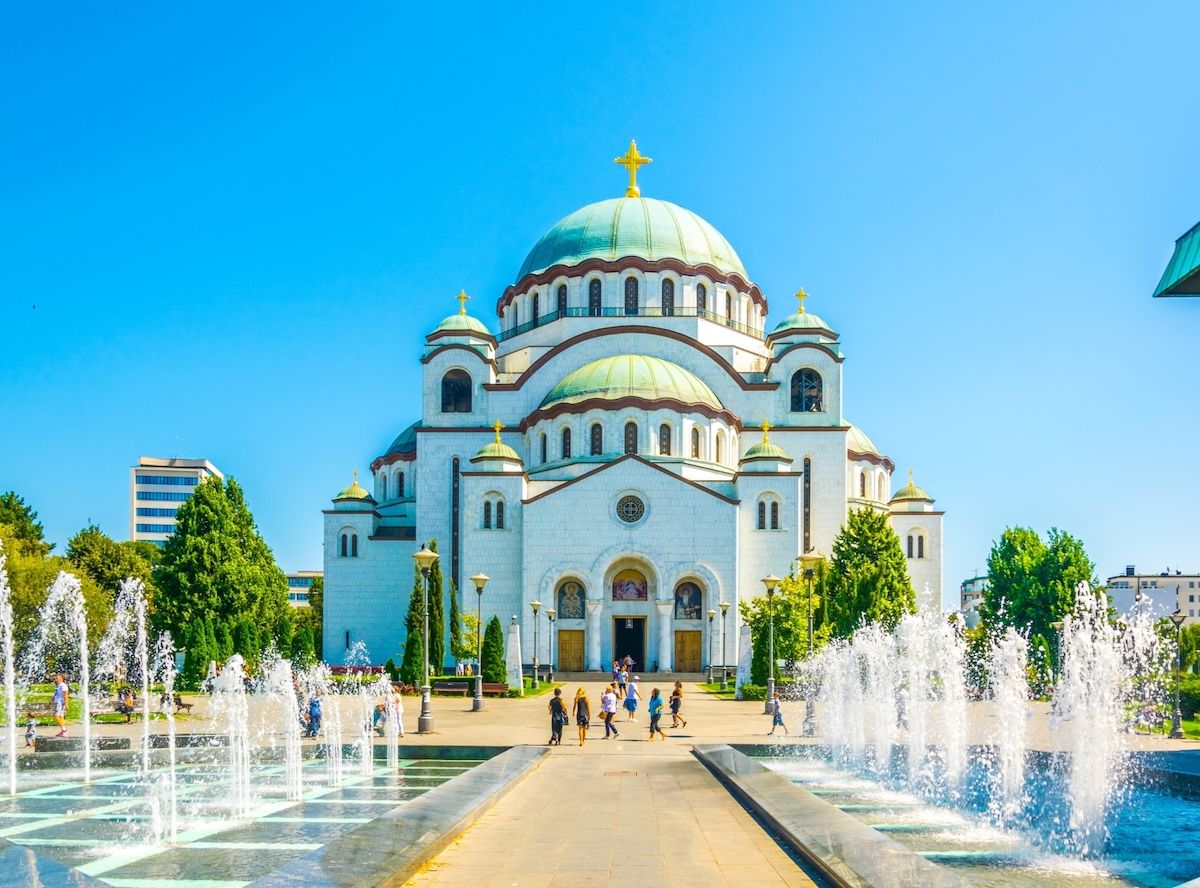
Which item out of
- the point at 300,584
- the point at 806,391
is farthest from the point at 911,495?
the point at 300,584

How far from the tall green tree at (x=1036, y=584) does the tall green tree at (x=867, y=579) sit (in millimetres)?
4416

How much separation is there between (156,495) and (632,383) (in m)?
82.9

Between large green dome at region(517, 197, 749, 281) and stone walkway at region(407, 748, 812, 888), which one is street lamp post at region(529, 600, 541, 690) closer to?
large green dome at region(517, 197, 749, 281)

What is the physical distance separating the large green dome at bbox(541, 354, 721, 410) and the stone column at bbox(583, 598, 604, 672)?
7816mm

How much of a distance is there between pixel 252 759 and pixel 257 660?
2736 centimetres

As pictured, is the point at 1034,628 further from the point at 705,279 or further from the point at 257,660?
the point at 257,660

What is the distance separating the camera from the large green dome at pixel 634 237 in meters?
53.5

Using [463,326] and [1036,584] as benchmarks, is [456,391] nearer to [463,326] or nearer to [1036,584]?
[463,326]

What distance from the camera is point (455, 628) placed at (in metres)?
44.1

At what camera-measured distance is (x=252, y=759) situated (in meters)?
19.3

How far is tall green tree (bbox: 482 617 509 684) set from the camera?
124 feet

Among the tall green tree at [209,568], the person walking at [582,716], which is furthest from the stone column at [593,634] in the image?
the person walking at [582,716]

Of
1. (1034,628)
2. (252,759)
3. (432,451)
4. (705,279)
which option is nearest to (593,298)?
(705,279)

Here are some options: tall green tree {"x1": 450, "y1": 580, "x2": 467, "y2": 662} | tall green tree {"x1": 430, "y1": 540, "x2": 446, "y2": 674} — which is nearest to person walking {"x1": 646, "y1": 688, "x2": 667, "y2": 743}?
tall green tree {"x1": 430, "y1": 540, "x2": 446, "y2": 674}
